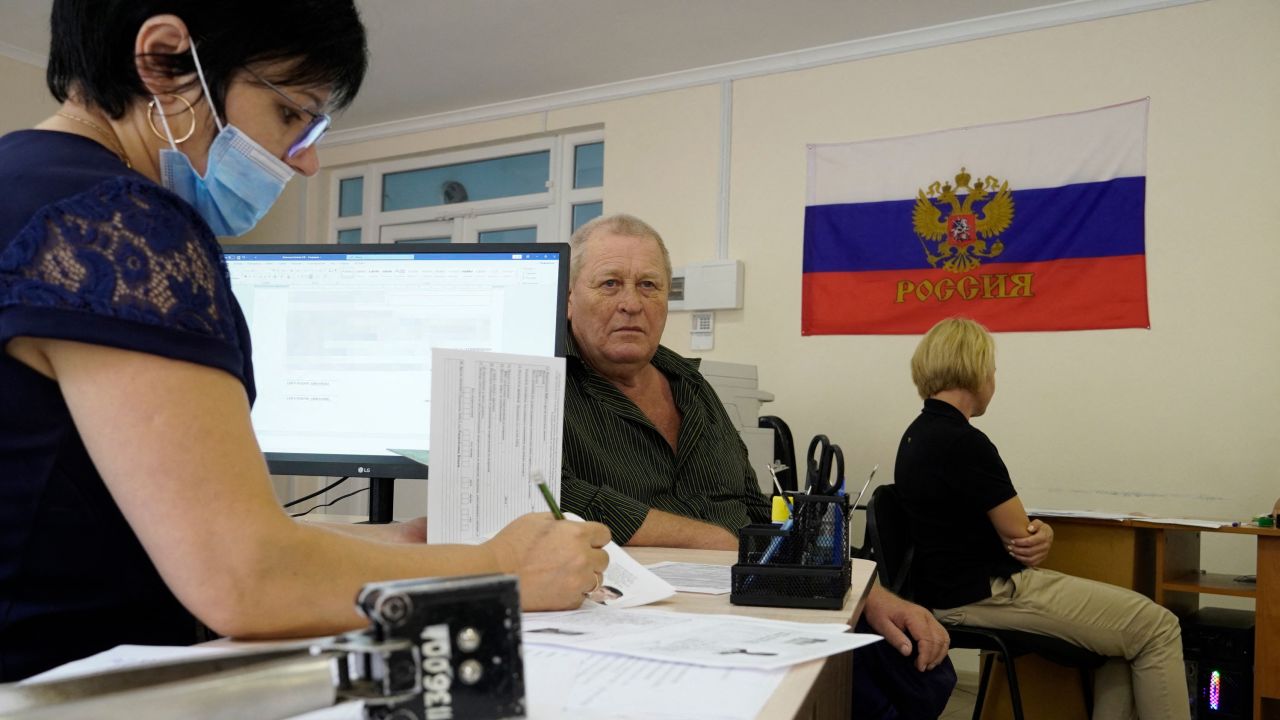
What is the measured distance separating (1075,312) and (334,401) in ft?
11.4

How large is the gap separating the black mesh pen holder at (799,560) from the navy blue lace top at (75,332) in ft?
1.87

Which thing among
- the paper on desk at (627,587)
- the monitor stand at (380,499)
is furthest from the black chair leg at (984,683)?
the paper on desk at (627,587)

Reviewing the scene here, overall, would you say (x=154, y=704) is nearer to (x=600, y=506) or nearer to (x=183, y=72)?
(x=183, y=72)

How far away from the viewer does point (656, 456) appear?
192cm

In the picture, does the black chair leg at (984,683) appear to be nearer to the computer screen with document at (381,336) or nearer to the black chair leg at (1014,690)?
the black chair leg at (1014,690)

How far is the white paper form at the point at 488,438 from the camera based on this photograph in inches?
42.9

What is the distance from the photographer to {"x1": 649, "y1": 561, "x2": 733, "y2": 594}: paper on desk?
43.9 inches

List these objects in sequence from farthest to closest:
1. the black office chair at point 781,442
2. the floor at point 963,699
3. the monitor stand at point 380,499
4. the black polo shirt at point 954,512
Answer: the black office chair at point 781,442
the floor at point 963,699
the black polo shirt at point 954,512
the monitor stand at point 380,499

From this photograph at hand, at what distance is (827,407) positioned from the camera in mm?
4555

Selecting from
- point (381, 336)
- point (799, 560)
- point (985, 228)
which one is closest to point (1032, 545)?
point (985, 228)

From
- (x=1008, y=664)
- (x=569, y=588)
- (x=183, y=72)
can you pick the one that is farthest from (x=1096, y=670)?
(x=183, y=72)

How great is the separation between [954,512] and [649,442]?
4.35 ft

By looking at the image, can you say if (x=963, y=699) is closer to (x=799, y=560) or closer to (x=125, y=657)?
(x=799, y=560)

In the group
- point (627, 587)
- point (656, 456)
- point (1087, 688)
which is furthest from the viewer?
point (1087, 688)
